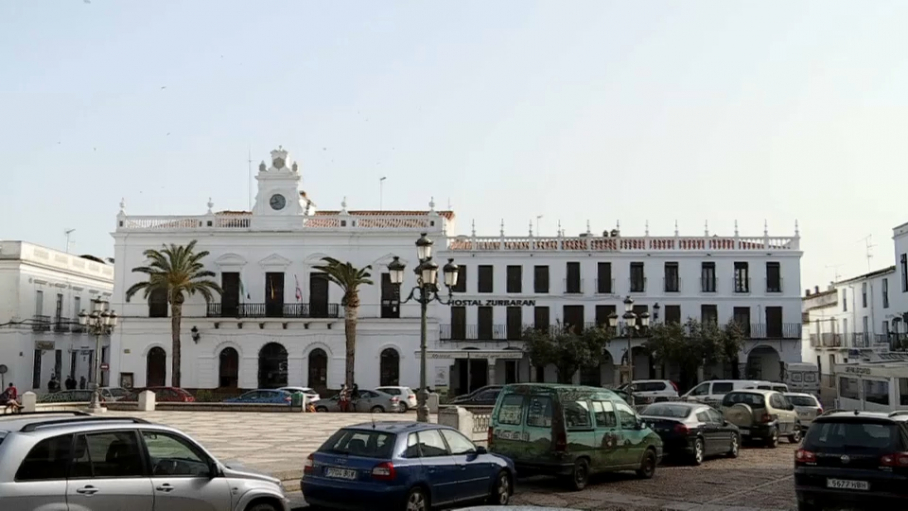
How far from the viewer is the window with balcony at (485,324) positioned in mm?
55406

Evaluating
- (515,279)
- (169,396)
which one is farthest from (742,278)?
(169,396)

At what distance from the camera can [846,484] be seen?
43.8ft

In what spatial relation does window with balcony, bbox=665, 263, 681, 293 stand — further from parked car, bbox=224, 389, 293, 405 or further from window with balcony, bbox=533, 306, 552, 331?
parked car, bbox=224, 389, 293, 405

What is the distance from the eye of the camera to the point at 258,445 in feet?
82.4

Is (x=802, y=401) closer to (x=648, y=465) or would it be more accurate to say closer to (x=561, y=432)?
(x=648, y=465)

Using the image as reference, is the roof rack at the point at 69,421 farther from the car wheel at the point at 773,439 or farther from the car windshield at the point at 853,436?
the car wheel at the point at 773,439

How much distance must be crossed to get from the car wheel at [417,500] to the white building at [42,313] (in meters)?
47.3

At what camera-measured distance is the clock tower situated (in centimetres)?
5647

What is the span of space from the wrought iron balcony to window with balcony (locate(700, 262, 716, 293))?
20.6m

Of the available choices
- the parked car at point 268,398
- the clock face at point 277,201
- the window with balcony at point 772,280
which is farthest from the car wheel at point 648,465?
the clock face at point 277,201

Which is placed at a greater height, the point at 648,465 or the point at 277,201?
the point at 277,201

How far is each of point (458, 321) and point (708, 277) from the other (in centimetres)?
1442

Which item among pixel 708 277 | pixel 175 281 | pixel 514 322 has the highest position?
pixel 708 277

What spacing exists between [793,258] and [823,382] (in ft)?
25.4
